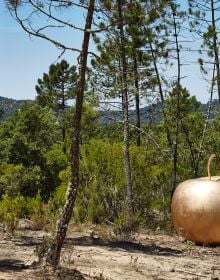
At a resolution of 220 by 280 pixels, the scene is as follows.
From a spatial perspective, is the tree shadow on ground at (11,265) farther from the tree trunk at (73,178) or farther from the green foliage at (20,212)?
the green foliage at (20,212)

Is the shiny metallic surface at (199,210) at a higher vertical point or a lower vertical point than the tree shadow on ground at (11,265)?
higher

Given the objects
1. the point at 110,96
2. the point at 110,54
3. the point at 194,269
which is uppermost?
the point at 110,54

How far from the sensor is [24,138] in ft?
86.8

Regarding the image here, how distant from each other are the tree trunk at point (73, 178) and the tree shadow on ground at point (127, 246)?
230 centimetres

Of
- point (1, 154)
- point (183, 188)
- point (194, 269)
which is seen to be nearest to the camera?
point (194, 269)

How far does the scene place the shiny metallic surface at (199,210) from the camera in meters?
9.30

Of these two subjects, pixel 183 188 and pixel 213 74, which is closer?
pixel 183 188

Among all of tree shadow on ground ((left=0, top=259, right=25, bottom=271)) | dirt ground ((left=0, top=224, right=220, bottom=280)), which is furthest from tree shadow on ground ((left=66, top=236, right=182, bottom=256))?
tree shadow on ground ((left=0, top=259, right=25, bottom=271))

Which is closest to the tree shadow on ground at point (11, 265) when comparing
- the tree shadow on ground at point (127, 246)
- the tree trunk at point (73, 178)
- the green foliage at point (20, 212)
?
the tree trunk at point (73, 178)

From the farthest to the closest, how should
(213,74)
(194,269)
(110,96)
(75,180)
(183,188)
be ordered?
(213,74), (110,96), (183,188), (194,269), (75,180)

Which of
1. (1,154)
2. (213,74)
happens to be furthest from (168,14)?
(1,154)

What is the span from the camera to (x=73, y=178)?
633cm

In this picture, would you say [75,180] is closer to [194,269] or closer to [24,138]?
[194,269]

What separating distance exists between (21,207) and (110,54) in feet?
14.1
